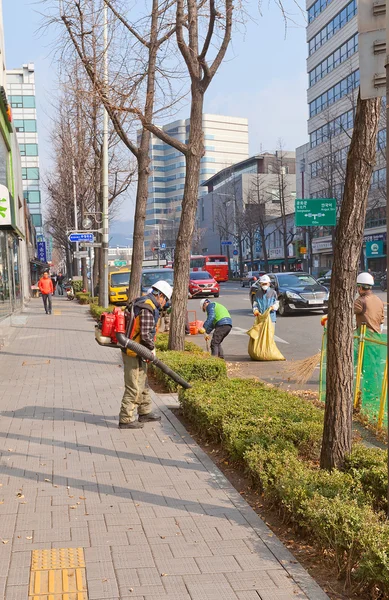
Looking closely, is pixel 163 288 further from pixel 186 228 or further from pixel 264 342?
pixel 264 342

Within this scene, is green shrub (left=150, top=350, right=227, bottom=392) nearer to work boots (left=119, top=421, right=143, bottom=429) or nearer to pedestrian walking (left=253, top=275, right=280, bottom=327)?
work boots (left=119, top=421, right=143, bottom=429)

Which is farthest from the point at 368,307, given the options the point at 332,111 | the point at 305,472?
the point at 332,111

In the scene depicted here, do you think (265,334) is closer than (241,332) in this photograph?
Yes

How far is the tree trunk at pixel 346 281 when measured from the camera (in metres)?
4.79

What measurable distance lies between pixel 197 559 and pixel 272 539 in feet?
1.82

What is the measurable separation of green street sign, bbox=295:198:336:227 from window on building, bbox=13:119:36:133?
41318mm

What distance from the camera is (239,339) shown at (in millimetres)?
17969

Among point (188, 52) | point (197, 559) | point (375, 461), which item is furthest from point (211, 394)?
point (188, 52)

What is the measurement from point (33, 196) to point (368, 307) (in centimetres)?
7788

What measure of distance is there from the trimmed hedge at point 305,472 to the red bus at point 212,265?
6089cm

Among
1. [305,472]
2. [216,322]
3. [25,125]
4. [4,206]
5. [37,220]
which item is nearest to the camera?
[305,472]

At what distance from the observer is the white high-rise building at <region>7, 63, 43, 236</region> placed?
257 feet

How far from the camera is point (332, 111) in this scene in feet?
203

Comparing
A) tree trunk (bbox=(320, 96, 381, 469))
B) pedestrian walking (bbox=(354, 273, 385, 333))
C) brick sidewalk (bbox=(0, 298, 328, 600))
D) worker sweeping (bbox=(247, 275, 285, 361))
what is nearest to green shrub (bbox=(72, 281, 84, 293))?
worker sweeping (bbox=(247, 275, 285, 361))
